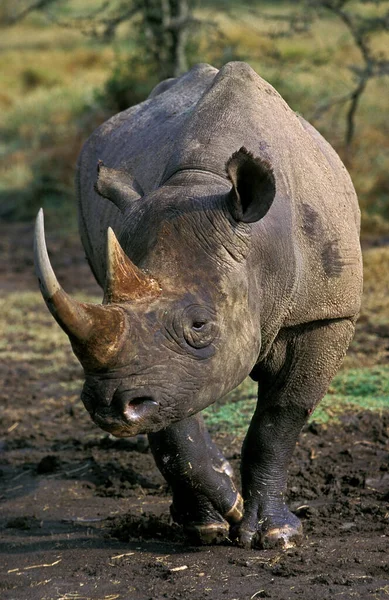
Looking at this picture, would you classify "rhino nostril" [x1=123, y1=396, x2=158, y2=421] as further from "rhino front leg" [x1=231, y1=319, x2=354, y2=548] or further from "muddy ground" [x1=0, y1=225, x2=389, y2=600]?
"rhino front leg" [x1=231, y1=319, x2=354, y2=548]

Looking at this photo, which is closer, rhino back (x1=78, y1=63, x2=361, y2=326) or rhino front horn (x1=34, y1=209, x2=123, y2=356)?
rhino front horn (x1=34, y1=209, x2=123, y2=356)

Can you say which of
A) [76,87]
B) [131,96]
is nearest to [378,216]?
[131,96]

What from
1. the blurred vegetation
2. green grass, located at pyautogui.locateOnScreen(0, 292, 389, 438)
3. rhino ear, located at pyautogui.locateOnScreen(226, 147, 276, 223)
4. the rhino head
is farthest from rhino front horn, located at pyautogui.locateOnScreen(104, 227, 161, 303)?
the blurred vegetation

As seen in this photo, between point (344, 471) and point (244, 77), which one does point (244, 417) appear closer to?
point (344, 471)

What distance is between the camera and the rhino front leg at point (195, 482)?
5.42 meters

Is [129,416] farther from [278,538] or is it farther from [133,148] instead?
[133,148]

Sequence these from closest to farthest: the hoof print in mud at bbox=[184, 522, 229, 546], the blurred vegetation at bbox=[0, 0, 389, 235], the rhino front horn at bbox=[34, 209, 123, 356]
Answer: the rhino front horn at bbox=[34, 209, 123, 356]
the hoof print in mud at bbox=[184, 522, 229, 546]
the blurred vegetation at bbox=[0, 0, 389, 235]

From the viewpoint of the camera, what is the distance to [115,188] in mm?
5105

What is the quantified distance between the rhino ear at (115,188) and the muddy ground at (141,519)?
5.41 feet

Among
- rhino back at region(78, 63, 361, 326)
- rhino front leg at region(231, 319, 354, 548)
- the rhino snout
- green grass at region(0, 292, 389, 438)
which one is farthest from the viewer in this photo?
green grass at region(0, 292, 389, 438)

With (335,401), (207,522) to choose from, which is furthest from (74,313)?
(335,401)

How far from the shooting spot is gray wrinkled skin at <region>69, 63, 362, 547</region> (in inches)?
172

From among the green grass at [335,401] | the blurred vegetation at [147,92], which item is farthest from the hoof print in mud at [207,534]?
the blurred vegetation at [147,92]

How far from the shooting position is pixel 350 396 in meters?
7.87
